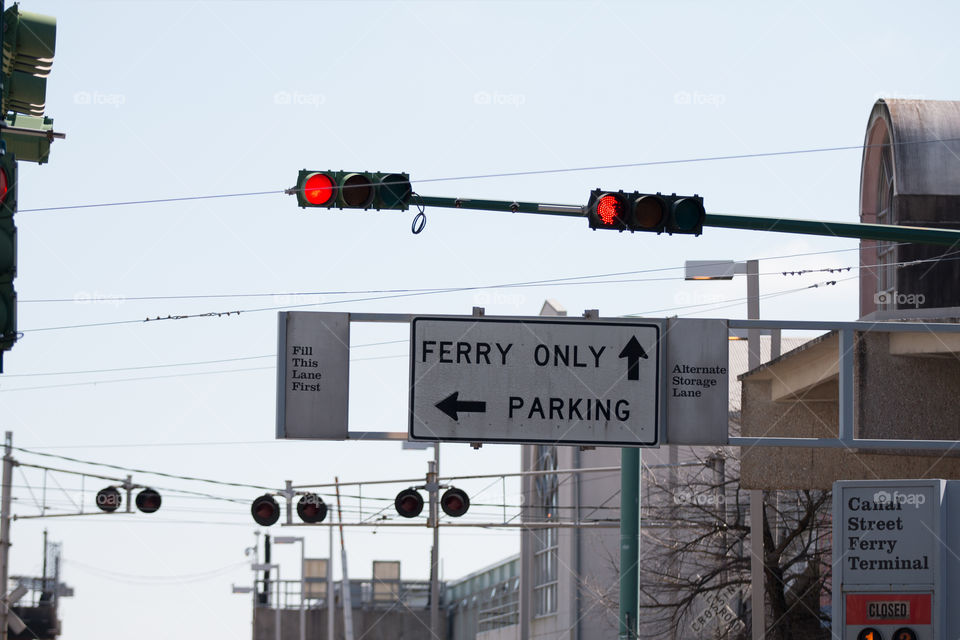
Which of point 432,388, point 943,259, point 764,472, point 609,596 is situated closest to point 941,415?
point 764,472

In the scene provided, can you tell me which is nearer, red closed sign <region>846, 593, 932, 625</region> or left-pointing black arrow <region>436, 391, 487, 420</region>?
left-pointing black arrow <region>436, 391, 487, 420</region>

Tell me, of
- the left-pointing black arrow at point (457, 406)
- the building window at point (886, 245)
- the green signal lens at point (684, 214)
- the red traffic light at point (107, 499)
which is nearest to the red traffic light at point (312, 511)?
the red traffic light at point (107, 499)

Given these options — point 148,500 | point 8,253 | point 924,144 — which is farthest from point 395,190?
point 148,500

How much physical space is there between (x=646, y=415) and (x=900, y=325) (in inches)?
106

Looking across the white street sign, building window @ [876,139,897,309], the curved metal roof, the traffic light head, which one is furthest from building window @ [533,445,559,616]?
the traffic light head

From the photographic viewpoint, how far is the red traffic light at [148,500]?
2878 centimetres

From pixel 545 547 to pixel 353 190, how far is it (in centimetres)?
3534

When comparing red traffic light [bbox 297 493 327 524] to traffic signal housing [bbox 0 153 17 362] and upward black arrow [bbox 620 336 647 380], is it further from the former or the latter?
traffic signal housing [bbox 0 153 17 362]

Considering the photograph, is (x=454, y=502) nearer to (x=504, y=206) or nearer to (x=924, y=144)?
(x=924, y=144)

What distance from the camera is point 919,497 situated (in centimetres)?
1343

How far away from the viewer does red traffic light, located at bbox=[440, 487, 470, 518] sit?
93.2 feet

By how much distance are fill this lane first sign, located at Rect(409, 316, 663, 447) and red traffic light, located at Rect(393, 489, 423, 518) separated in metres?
16.4

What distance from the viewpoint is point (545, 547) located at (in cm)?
4638

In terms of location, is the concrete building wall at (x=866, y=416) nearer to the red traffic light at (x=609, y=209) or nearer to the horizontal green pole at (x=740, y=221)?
the horizontal green pole at (x=740, y=221)
